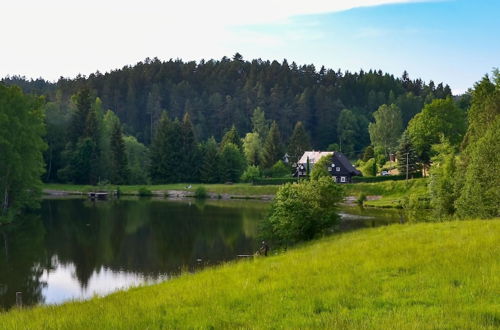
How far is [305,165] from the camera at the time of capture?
110562 mm

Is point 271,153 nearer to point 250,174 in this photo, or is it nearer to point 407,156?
point 250,174

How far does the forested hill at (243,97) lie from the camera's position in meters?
162

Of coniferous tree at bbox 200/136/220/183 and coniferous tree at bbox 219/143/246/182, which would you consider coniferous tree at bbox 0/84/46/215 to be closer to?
coniferous tree at bbox 200/136/220/183

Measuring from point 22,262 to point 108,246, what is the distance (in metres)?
8.26

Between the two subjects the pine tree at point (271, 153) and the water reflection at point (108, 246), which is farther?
the pine tree at point (271, 153)

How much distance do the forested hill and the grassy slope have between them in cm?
13355

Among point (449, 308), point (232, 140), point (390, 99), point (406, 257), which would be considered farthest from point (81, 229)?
point (390, 99)

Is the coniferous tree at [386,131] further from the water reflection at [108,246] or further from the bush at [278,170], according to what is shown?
the water reflection at [108,246]

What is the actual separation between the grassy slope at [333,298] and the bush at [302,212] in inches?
601

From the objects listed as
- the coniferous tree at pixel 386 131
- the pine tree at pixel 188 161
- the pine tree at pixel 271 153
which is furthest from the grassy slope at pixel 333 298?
the coniferous tree at pixel 386 131

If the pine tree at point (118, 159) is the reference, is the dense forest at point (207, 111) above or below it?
above

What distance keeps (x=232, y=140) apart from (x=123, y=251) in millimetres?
84183

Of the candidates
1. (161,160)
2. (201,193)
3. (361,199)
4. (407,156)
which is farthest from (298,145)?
(361,199)

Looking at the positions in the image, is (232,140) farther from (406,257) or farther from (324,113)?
(406,257)
